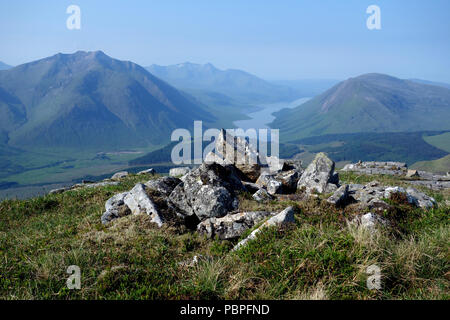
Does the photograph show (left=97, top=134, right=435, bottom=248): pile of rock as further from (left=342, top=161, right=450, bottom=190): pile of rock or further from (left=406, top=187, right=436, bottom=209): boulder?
(left=342, top=161, right=450, bottom=190): pile of rock

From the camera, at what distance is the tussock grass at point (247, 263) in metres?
8.15

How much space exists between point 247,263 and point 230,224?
11.9 feet

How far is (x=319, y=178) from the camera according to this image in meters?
19.7

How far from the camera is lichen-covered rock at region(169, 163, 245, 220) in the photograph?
14.3 metres

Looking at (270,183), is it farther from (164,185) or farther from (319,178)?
(164,185)

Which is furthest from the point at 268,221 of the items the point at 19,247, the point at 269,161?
the point at 269,161

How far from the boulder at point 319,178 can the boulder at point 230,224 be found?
698 cm

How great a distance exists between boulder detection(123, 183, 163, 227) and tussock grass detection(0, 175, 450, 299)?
3.21 feet

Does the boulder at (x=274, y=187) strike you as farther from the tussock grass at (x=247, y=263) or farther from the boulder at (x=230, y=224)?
the tussock grass at (x=247, y=263)

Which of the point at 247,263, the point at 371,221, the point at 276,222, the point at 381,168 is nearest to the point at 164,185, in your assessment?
the point at 276,222

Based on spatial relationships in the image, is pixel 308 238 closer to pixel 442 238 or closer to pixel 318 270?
pixel 318 270

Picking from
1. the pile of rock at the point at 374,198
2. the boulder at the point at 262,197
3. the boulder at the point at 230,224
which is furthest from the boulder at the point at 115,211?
the pile of rock at the point at 374,198

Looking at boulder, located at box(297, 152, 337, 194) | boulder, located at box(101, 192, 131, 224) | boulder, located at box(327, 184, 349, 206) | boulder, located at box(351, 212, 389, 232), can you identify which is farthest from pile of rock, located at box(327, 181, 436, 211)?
boulder, located at box(101, 192, 131, 224)
